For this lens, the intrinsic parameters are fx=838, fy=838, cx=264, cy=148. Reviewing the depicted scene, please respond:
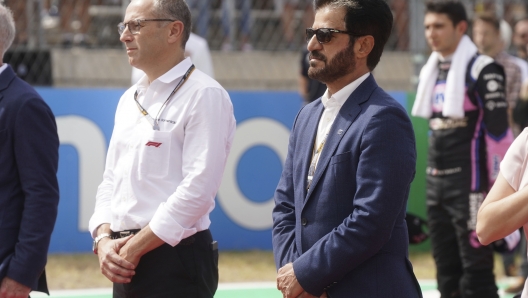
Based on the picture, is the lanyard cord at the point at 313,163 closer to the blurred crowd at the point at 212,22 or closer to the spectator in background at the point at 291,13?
the blurred crowd at the point at 212,22

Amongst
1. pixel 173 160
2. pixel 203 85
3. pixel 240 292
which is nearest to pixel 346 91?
pixel 203 85

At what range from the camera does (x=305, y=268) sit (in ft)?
9.91

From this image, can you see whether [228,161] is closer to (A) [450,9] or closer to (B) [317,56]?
(A) [450,9]

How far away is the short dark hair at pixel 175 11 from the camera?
358cm

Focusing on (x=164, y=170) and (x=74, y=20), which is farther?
(x=74, y=20)

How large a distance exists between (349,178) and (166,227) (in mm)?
752

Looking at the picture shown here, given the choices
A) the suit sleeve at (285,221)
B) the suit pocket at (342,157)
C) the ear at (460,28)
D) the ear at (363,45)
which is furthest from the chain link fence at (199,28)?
the suit pocket at (342,157)

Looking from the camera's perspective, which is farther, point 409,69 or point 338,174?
point 409,69

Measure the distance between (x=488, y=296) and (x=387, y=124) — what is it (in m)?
2.80

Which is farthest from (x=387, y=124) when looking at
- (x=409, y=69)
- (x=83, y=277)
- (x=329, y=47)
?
(x=409, y=69)

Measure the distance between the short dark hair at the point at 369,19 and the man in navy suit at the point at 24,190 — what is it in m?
1.27

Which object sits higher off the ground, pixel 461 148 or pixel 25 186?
pixel 25 186

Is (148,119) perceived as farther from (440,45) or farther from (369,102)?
(440,45)

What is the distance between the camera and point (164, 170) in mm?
3412
